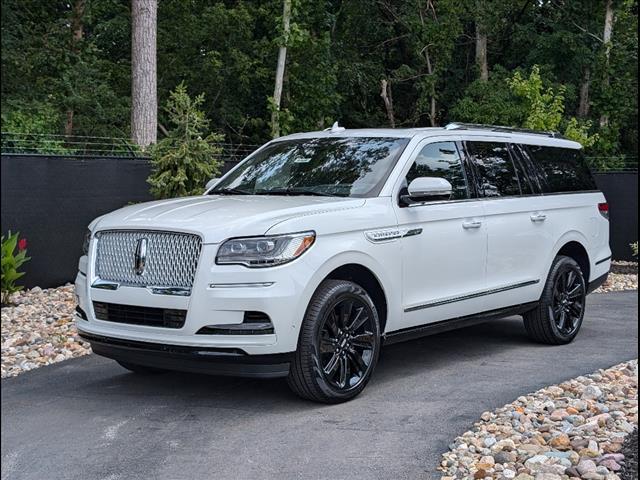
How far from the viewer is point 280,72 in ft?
78.4

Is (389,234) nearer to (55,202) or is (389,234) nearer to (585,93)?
(55,202)

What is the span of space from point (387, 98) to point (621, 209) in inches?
389

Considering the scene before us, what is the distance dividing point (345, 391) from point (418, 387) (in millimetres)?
825

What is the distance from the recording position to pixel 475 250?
752 centimetres

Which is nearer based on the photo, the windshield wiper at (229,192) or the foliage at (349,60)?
the windshield wiper at (229,192)

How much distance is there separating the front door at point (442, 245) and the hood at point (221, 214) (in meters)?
0.63

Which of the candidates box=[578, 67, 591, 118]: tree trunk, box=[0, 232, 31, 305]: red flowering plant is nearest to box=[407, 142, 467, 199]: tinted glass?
box=[0, 232, 31, 305]: red flowering plant

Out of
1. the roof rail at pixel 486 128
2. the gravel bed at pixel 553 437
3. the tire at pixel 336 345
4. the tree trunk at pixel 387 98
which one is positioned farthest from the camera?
the tree trunk at pixel 387 98

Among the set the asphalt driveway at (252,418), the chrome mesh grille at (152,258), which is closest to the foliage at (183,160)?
the asphalt driveway at (252,418)

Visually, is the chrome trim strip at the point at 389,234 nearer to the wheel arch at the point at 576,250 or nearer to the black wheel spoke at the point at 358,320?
the black wheel spoke at the point at 358,320

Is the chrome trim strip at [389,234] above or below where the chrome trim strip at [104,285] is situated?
above

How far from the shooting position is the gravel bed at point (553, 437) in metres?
4.93

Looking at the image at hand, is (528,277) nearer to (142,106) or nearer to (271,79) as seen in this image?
(142,106)

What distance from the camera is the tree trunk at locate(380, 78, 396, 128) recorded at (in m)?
25.9
